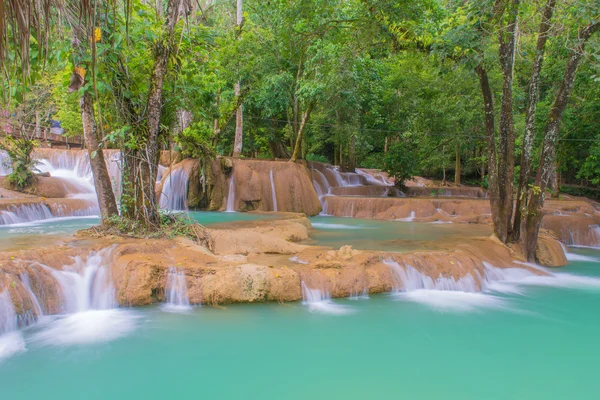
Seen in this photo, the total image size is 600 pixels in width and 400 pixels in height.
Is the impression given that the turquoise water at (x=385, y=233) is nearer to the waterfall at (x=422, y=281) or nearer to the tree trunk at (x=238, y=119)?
the waterfall at (x=422, y=281)

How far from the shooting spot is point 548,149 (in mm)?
7164

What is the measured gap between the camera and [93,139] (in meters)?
7.10

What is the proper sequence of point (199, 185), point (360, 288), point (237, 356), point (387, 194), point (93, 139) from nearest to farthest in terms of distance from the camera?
point (237, 356) < point (360, 288) < point (93, 139) < point (199, 185) < point (387, 194)

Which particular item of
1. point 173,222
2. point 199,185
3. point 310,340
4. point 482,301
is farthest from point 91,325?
point 199,185

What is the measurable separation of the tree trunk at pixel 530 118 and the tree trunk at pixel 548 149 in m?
0.19

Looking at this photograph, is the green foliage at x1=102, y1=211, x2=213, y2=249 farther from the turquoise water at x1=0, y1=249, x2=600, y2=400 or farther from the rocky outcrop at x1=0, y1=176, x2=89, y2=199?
the rocky outcrop at x1=0, y1=176, x2=89, y2=199

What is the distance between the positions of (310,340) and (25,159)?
1292 cm

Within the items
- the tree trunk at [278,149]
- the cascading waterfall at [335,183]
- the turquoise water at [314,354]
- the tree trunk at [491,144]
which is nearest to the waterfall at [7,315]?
the turquoise water at [314,354]

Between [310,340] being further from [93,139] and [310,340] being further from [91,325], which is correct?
[93,139]

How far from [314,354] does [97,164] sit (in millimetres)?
5341

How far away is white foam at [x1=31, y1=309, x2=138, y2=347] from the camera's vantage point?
4.21 m

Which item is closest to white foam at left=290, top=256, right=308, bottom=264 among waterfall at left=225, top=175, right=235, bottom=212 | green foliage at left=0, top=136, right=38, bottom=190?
waterfall at left=225, top=175, right=235, bottom=212

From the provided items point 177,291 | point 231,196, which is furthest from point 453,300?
point 231,196

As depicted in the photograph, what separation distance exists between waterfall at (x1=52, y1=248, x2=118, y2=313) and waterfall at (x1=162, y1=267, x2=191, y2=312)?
2.10ft
